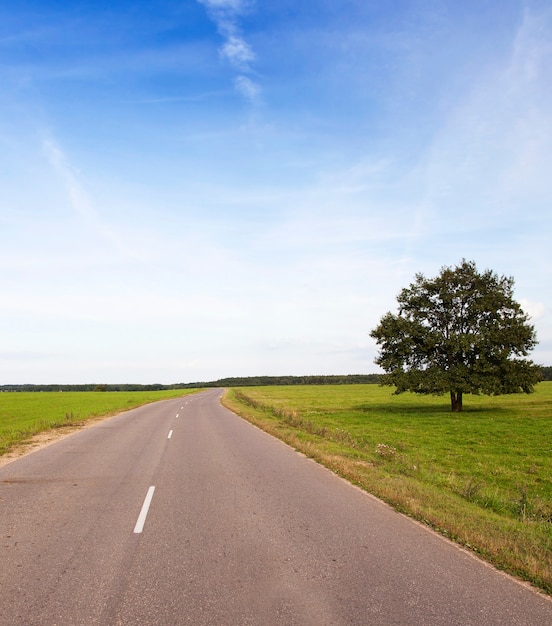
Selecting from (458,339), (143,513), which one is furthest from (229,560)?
(458,339)

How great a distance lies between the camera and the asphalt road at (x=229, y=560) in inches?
181

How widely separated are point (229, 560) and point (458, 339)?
3465cm

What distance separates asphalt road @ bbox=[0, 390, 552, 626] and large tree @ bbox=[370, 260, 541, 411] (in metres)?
29.0

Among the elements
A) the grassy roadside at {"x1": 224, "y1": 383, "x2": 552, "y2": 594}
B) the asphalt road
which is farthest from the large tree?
the asphalt road

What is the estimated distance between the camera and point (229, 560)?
595 cm

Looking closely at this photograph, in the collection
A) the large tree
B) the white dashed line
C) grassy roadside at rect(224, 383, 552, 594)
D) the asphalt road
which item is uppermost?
the large tree

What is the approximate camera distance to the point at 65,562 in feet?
19.2

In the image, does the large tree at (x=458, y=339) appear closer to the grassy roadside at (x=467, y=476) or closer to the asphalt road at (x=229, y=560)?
the grassy roadside at (x=467, y=476)

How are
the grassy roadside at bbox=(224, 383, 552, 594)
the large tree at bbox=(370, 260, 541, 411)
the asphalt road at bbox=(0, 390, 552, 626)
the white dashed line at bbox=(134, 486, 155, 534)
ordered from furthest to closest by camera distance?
the large tree at bbox=(370, 260, 541, 411)
the white dashed line at bbox=(134, 486, 155, 534)
the grassy roadside at bbox=(224, 383, 552, 594)
the asphalt road at bbox=(0, 390, 552, 626)

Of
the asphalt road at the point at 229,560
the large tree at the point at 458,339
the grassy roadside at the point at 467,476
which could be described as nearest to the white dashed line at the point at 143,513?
the asphalt road at the point at 229,560

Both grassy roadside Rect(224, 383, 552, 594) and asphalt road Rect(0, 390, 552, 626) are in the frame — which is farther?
grassy roadside Rect(224, 383, 552, 594)

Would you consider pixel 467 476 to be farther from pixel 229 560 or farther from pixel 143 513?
pixel 229 560

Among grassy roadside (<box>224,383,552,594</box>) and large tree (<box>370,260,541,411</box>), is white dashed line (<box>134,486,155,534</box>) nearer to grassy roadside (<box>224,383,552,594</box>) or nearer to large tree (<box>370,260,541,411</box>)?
grassy roadside (<box>224,383,552,594</box>)

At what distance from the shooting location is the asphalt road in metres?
4.59
